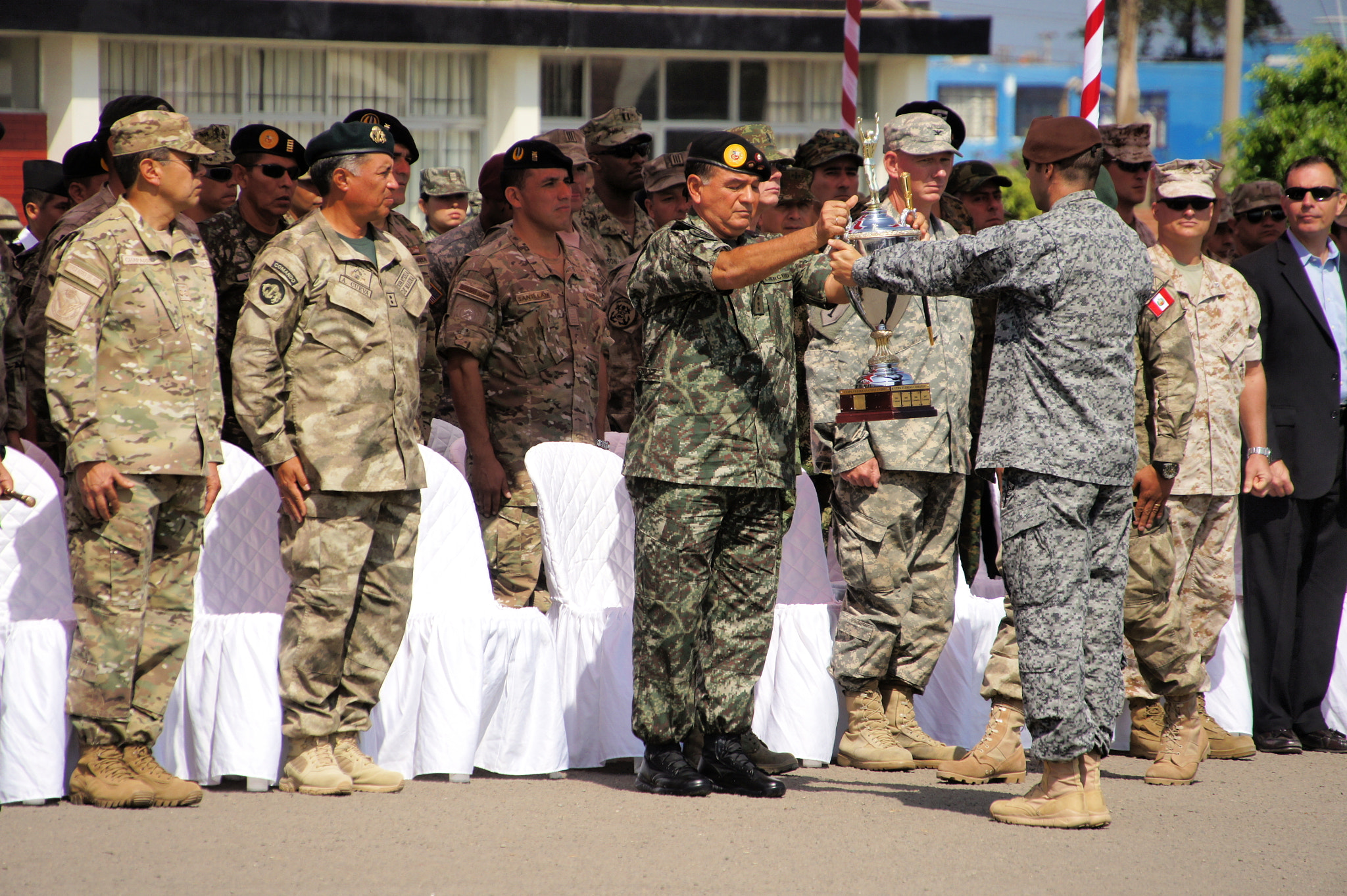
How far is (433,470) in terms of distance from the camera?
5520mm

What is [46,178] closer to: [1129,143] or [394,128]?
[394,128]

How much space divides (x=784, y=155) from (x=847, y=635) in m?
2.47

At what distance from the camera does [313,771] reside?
5.00 meters

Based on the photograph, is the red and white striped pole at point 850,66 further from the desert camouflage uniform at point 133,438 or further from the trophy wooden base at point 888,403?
the desert camouflage uniform at point 133,438

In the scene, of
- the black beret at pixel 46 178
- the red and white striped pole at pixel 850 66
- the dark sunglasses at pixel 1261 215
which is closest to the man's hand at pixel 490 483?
the red and white striped pole at pixel 850 66

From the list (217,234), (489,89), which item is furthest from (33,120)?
(217,234)

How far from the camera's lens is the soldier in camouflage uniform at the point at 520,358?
237 inches

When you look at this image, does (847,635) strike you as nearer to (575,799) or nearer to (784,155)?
(575,799)

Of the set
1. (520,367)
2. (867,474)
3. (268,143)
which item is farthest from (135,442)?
(867,474)

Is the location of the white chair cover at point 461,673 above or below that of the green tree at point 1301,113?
below

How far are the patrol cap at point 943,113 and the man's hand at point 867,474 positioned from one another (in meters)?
1.69

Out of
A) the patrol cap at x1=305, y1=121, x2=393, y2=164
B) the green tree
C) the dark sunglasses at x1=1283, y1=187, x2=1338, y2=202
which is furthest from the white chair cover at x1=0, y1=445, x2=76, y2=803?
the green tree

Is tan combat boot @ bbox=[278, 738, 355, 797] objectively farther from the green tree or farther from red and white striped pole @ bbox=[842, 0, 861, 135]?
the green tree

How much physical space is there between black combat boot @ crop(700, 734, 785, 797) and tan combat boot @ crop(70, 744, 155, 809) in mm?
1930
